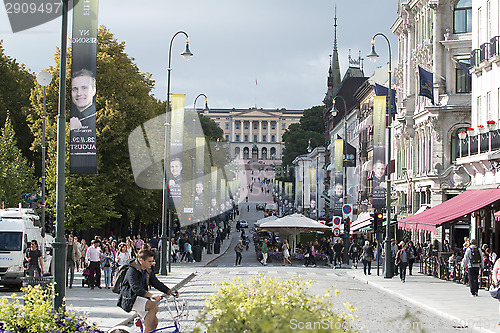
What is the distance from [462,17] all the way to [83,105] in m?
31.9

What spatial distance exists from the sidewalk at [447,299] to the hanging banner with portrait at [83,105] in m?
8.76

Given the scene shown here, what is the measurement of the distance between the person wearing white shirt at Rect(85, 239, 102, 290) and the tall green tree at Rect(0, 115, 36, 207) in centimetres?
1750

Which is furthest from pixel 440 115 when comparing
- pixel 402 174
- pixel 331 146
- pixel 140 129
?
pixel 331 146

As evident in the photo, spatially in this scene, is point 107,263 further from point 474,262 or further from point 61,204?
point 61,204

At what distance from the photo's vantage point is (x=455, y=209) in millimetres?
30797

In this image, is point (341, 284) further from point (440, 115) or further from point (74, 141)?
point (440, 115)

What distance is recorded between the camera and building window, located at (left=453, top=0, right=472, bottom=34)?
145 feet

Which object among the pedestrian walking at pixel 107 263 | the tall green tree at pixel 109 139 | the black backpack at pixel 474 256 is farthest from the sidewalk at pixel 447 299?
the tall green tree at pixel 109 139

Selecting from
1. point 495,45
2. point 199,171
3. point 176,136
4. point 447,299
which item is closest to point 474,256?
point 447,299

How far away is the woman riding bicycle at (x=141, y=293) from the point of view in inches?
408

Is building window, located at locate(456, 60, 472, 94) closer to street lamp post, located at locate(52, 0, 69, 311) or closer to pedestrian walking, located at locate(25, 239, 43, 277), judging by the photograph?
pedestrian walking, located at locate(25, 239, 43, 277)

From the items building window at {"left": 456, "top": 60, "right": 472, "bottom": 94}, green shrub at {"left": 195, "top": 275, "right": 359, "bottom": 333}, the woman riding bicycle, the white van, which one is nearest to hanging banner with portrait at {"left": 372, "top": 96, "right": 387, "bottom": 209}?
building window at {"left": 456, "top": 60, "right": 472, "bottom": 94}

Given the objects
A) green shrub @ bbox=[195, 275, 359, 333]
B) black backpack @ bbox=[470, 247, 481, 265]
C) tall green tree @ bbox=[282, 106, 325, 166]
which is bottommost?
black backpack @ bbox=[470, 247, 481, 265]

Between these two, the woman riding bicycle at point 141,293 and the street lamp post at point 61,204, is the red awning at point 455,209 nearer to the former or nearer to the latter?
the street lamp post at point 61,204
